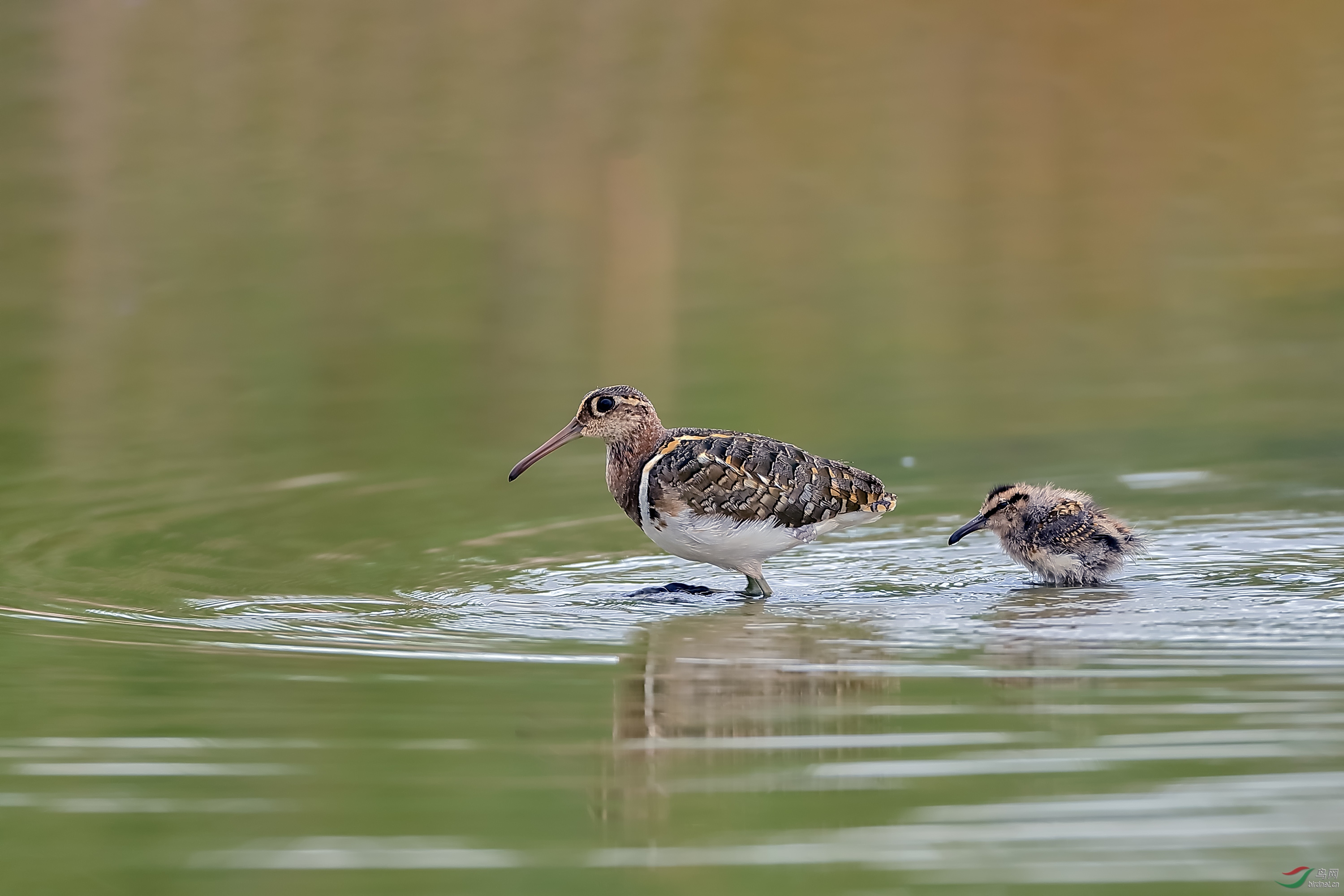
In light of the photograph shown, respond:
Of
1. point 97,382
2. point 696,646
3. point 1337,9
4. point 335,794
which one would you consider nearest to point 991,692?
point 696,646

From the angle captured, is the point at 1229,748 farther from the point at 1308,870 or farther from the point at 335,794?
the point at 335,794

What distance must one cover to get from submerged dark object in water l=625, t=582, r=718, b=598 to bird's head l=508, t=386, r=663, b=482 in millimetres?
1043

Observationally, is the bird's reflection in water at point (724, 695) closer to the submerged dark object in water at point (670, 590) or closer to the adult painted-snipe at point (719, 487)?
the submerged dark object in water at point (670, 590)

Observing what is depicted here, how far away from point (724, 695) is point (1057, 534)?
11.4 feet

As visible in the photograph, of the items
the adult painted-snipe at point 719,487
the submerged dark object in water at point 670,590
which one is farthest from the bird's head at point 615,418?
the submerged dark object in water at point 670,590

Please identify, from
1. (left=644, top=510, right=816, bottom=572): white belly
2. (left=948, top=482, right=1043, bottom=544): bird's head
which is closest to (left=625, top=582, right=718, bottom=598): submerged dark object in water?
(left=644, top=510, right=816, bottom=572): white belly

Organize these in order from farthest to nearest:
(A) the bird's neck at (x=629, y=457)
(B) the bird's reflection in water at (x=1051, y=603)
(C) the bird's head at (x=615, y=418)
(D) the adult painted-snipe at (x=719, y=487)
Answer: (C) the bird's head at (x=615, y=418), (A) the bird's neck at (x=629, y=457), (D) the adult painted-snipe at (x=719, y=487), (B) the bird's reflection in water at (x=1051, y=603)

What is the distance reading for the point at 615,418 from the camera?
11.3 meters

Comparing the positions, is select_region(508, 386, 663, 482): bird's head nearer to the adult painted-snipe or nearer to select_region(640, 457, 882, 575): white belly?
the adult painted-snipe

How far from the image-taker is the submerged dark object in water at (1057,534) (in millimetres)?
10633

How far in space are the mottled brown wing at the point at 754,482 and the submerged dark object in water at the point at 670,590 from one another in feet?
1.35

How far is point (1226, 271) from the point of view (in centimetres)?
2072

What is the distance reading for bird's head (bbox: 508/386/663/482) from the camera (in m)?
11.3

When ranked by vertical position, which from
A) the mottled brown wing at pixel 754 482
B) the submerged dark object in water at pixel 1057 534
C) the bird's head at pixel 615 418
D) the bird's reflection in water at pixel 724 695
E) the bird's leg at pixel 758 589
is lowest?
the bird's leg at pixel 758 589
